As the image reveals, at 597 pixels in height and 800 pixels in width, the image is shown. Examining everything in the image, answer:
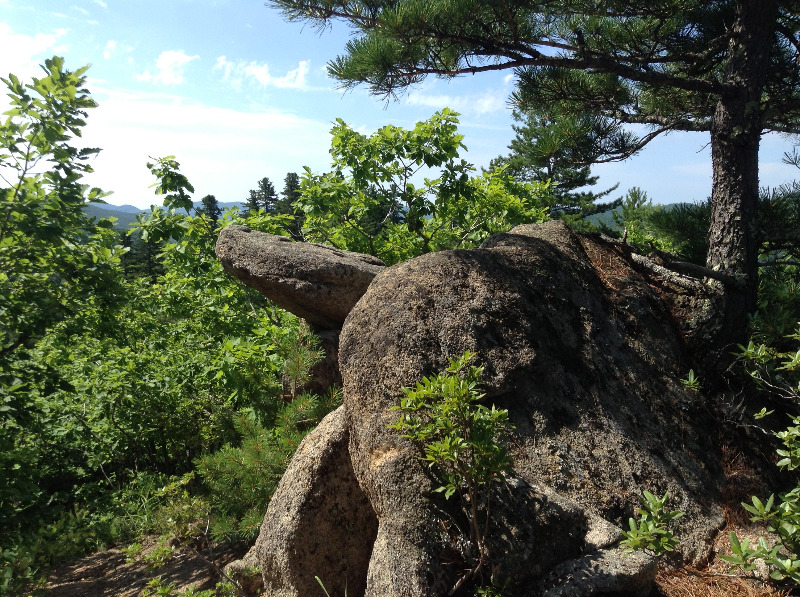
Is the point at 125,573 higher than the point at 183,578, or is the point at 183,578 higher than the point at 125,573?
the point at 183,578

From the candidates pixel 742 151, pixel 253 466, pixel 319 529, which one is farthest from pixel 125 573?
pixel 742 151

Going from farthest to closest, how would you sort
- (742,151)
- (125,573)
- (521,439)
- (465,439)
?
(125,573)
(742,151)
(521,439)
(465,439)

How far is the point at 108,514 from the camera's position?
658 centimetres

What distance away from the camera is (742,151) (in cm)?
426

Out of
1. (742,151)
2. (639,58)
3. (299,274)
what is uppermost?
(639,58)

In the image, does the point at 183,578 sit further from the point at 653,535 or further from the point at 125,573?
the point at 653,535

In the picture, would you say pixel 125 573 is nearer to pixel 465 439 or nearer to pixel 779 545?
pixel 465 439

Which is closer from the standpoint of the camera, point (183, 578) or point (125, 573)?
point (183, 578)

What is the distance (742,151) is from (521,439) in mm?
3038

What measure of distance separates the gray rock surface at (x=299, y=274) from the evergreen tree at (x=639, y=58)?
161 centimetres

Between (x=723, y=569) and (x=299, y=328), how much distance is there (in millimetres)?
4258

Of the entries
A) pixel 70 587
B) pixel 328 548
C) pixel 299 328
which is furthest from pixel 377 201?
pixel 70 587

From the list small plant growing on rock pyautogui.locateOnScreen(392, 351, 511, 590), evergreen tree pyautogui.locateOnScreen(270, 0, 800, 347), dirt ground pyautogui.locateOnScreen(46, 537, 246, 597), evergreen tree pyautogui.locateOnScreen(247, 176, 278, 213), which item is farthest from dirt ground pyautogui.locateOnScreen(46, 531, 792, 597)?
evergreen tree pyautogui.locateOnScreen(247, 176, 278, 213)

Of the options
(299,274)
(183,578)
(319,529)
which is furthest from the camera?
(299,274)
